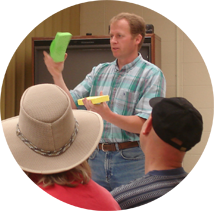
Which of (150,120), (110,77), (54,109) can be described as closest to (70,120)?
(54,109)

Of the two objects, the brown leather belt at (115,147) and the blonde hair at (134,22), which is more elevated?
the blonde hair at (134,22)

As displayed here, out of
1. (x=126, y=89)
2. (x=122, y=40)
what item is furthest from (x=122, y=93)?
(x=122, y=40)

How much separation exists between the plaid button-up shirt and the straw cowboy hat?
6.4 inches

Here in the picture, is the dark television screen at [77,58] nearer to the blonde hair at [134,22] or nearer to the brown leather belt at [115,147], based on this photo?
the blonde hair at [134,22]

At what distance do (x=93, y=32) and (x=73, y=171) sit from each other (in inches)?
22.1

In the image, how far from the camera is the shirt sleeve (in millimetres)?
666

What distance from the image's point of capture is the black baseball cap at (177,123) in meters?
0.52

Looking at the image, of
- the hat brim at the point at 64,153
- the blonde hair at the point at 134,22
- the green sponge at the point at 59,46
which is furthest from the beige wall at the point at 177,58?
the hat brim at the point at 64,153

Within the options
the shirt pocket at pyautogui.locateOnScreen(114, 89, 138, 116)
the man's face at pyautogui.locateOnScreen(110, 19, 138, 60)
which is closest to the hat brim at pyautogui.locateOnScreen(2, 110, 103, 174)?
the shirt pocket at pyautogui.locateOnScreen(114, 89, 138, 116)

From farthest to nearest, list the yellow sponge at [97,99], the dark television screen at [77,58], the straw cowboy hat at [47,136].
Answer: the dark television screen at [77,58] → the yellow sponge at [97,99] → the straw cowboy hat at [47,136]

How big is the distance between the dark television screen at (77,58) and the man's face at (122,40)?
0.07m

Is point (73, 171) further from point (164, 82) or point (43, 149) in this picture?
point (164, 82)

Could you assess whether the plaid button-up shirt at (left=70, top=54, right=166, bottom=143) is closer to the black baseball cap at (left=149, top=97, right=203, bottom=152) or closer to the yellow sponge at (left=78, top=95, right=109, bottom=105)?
the yellow sponge at (left=78, top=95, right=109, bottom=105)

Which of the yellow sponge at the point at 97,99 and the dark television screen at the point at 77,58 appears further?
the dark television screen at the point at 77,58
